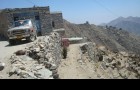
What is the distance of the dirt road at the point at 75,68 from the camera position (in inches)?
727

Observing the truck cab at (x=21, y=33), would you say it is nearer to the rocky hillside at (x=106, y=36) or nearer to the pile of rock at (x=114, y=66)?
the pile of rock at (x=114, y=66)

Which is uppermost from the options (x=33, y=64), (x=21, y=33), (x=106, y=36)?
(x=21, y=33)

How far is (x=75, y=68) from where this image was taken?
67.5 ft

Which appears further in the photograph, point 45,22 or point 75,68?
point 45,22

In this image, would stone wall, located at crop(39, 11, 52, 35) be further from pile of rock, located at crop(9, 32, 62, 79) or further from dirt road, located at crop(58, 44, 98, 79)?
pile of rock, located at crop(9, 32, 62, 79)

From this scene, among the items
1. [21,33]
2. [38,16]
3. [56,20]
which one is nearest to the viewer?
[21,33]

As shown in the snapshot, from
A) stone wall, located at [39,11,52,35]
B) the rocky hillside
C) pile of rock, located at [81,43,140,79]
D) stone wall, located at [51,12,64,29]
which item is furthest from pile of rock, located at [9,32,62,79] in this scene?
the rocky hillside

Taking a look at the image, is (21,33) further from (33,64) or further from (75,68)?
(33,64)

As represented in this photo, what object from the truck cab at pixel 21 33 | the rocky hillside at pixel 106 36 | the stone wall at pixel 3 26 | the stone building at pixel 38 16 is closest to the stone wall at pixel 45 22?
the stone building at pixel 38 16

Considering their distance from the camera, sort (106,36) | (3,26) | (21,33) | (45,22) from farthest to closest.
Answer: (106,36) < (3,26) < (45,22) < (21,33)

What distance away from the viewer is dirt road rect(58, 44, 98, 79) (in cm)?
1847

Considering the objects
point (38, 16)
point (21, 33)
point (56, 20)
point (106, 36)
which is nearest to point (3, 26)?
point (38, 16)
